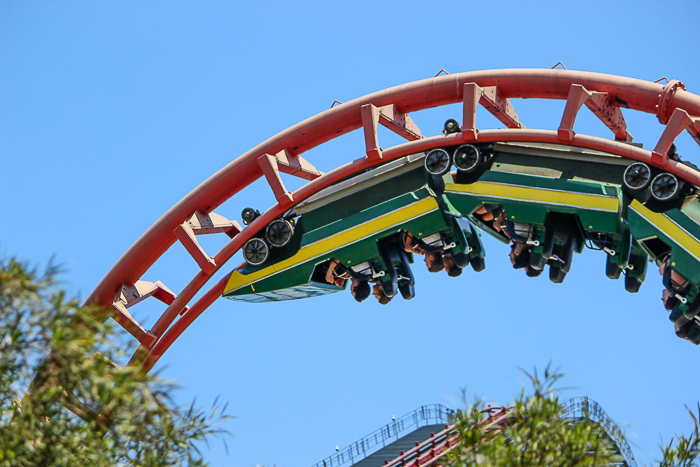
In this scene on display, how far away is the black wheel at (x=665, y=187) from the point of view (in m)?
15.5

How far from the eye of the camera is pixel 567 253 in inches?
685

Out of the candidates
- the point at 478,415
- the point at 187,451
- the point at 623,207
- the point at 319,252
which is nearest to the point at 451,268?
the point at 319,252

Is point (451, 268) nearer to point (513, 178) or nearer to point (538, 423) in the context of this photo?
point (513, 178)

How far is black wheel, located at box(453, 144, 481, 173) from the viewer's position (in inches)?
686

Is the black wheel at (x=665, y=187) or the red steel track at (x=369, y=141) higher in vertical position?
the red steel track at (x=369, y=141)

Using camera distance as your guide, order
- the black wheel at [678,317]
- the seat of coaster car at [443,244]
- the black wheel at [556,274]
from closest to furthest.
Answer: the black wheel at [678,317] → the black wheel at [556,274] → the seat of coaster car at [443,244]

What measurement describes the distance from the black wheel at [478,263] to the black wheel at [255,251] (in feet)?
14.9

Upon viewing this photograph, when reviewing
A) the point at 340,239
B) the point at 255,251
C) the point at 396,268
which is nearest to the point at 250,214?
the point at 255,251

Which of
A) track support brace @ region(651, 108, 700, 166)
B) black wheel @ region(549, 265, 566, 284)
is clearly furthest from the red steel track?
black wheel @ region(549, 265, 566, 284)

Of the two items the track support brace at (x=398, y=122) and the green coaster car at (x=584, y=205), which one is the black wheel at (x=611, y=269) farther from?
the track support brace at (x=398, y=122)

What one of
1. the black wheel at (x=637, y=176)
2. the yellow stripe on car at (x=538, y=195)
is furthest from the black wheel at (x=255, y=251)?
the black wheel at (x=637, y=176)

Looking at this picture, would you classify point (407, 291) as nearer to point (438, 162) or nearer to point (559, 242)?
point (438, 162)

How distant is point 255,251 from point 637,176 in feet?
27.4

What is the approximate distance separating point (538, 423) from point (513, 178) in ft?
20.6
